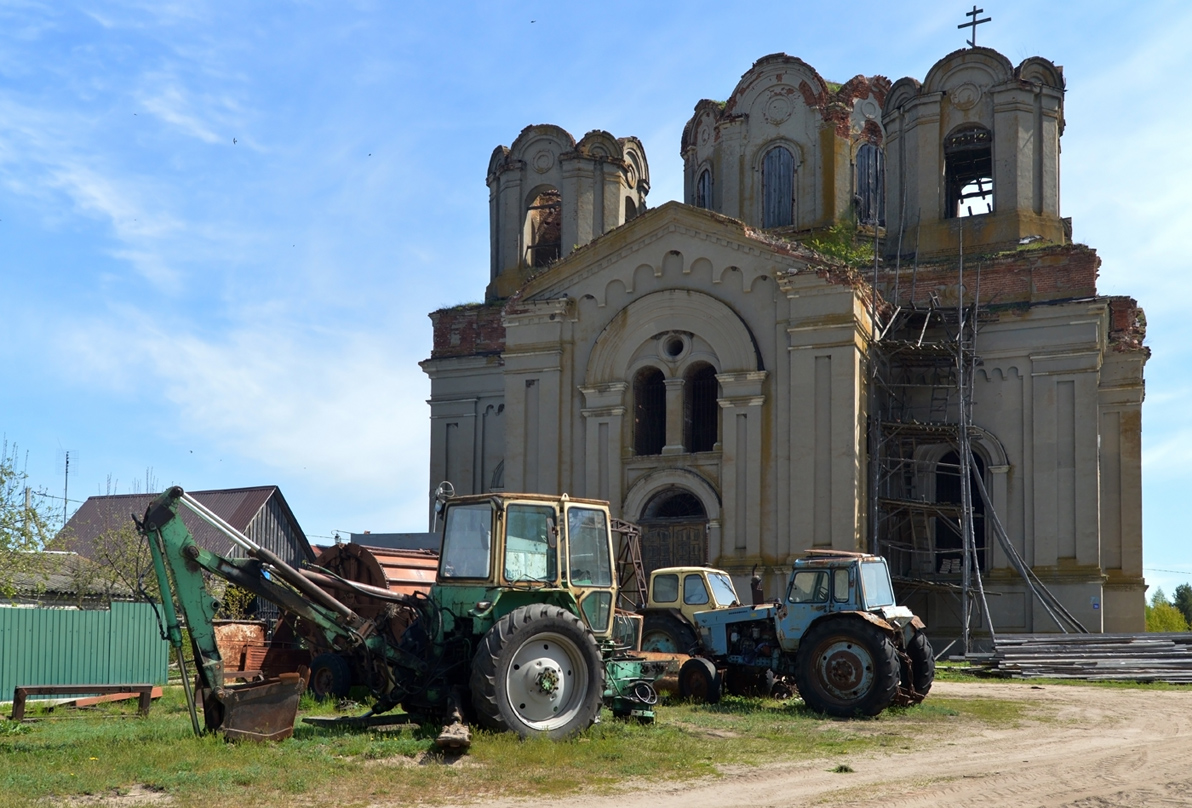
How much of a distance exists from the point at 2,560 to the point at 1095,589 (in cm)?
2327

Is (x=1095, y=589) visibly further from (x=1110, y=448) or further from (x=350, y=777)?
(x=350, y=777)

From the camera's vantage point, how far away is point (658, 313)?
102 ft

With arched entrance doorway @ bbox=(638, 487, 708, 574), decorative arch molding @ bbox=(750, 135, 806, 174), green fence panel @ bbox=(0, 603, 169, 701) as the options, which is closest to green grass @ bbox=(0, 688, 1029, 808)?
green fence panel @ bbox=(0, 603, 169, 701)

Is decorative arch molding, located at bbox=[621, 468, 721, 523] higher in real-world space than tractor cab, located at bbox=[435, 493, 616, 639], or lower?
higher

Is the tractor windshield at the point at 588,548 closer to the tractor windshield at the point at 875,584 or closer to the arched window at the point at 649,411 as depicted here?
the tractor windshield at the point at 875,584

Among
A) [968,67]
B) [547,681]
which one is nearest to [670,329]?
[968,67]

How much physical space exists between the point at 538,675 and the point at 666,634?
8.37m

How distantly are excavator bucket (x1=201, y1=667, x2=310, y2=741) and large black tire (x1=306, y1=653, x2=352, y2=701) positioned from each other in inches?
172

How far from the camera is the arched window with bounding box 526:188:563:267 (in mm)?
38250

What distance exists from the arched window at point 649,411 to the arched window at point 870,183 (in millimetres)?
7826

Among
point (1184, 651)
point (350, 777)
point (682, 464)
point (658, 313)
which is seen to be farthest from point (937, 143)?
point (350, 777)

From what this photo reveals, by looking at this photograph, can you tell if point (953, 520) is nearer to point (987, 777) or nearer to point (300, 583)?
point (987, 777)

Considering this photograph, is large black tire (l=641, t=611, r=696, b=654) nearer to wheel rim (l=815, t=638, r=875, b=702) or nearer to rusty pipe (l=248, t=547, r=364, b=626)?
wheel rim (l=815, t=638, r=875, b=702)

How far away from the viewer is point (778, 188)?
35344 millimetres
